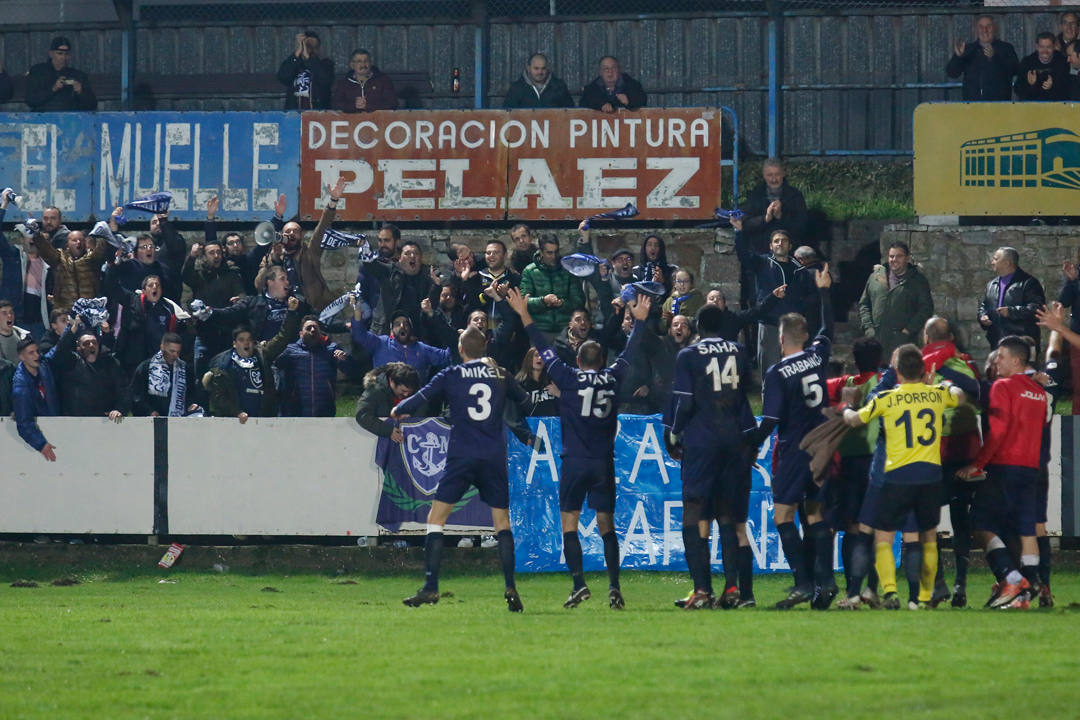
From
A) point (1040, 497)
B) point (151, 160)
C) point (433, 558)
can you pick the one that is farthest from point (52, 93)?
point (1040, 497)

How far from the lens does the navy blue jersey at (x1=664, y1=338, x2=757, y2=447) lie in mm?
12203

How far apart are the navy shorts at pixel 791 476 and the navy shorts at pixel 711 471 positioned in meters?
0.28

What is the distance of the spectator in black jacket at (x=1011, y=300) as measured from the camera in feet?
55.3

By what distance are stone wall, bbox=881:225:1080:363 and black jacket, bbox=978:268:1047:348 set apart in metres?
1.93

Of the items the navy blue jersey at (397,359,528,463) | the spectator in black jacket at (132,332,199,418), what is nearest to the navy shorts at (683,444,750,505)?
the navy blue jersey at (397,359,528,463)

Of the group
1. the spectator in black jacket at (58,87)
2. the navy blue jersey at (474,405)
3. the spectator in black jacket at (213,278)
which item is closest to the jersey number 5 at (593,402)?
the navy blue jersey at (474,405)

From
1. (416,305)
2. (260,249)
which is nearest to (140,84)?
(260,249)

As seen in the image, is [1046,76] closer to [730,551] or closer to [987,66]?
[987,66]

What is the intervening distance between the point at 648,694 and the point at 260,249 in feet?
39.1

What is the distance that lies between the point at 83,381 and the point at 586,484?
22.3 ft

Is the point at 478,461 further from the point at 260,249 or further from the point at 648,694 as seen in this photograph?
the point at 260,249

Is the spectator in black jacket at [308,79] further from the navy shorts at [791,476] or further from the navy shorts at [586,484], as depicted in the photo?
the navy shorts at [791,476]

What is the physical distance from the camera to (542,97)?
2056 centimetres

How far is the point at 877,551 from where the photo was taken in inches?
476
